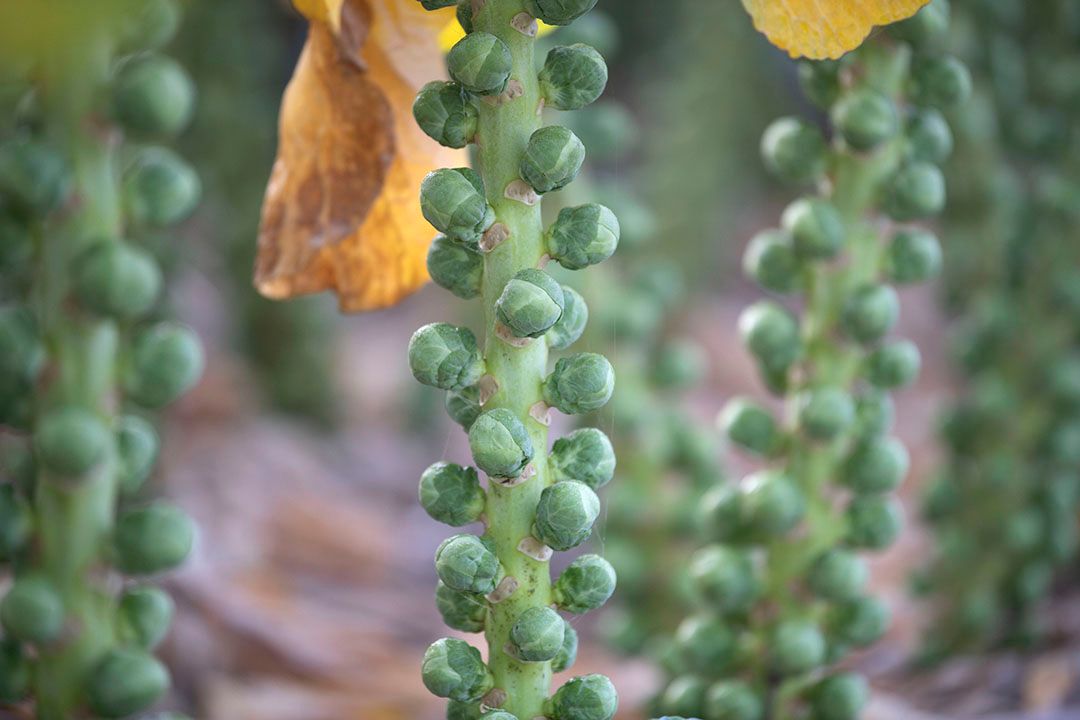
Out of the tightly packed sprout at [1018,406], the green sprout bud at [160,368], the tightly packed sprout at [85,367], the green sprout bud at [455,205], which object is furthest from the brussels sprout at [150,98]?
the tightly packed sprout at [1018,406]

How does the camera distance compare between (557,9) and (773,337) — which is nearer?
(557,9)

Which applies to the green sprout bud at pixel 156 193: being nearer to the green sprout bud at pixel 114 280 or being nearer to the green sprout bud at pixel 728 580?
the green sprout bud at pixel 114 280

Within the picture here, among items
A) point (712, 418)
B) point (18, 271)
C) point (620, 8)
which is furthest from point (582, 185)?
point (620, 8)

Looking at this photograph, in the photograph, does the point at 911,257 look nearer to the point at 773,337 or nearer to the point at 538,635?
the point at 773,337

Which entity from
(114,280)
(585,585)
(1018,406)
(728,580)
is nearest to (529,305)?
(585,585)

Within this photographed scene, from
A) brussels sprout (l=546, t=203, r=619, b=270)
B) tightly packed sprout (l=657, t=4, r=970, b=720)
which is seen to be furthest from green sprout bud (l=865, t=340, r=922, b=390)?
brussels sprout (l=546, t=203, r=619, b=270)
